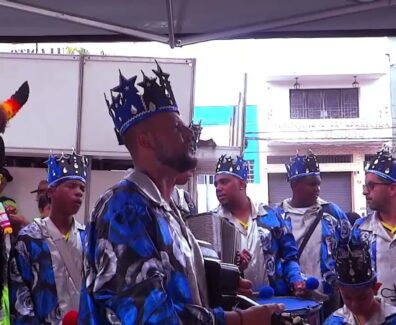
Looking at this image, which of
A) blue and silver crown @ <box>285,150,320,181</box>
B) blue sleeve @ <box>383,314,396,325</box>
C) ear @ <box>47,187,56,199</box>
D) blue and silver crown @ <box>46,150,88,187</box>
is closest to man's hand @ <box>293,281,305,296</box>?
blue sleeve @ <box>383,314,396,325</box>

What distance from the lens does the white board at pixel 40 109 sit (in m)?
6.51

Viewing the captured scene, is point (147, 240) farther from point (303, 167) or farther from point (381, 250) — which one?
point (303, 167)

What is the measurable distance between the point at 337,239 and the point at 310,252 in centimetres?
30

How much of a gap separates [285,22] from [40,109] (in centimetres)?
348

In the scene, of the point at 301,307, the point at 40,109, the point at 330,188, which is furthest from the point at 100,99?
the point at 330,188

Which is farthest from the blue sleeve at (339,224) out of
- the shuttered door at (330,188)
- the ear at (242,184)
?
the shuttered door at (330,188)

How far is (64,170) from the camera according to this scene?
4.52 meters

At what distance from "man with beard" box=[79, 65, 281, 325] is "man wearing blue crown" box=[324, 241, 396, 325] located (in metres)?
1.54

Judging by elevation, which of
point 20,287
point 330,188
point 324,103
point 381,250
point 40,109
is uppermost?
point 324,103

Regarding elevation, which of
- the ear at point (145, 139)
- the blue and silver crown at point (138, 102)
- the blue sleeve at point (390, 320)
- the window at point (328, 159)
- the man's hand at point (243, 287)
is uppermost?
the window at point (328, 159)

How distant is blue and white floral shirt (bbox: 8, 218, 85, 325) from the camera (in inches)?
148

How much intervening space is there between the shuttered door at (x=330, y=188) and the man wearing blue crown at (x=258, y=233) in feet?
59.7

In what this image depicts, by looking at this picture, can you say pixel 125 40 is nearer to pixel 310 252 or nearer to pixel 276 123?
pixel 310 252

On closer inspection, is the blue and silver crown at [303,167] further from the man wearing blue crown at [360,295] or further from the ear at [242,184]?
the man wearing blue crown at [360,295]
